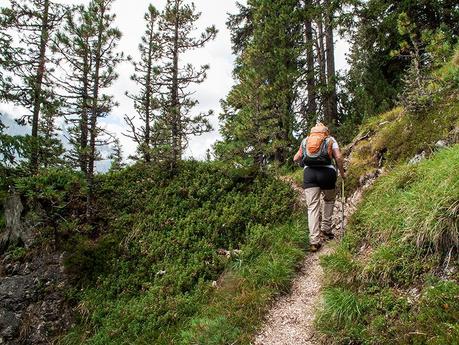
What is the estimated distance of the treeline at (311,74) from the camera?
38.8 feet

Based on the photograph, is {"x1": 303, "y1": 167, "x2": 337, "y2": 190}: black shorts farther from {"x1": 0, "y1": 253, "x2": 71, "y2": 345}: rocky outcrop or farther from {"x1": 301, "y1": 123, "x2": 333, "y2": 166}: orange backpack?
{"x1": 0, "y1": 253, "x2": 71, "y2": 345}: rocky outcrop

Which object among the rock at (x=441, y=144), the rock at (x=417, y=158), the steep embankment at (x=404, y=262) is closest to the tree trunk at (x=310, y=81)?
the rock at (x=417, y=158)

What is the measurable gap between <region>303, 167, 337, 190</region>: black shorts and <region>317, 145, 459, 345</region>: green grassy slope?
4.87ft

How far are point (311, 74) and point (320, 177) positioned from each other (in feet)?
30.0

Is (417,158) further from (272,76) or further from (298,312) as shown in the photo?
(272,76)

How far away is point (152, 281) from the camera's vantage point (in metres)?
7.93

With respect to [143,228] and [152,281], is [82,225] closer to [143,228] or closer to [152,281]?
[143,228]

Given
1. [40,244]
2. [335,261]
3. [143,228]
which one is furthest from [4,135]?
[335,261]

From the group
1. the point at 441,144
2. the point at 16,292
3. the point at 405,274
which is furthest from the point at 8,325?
the point at 441,144

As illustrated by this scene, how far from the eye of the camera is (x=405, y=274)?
14.9 ft

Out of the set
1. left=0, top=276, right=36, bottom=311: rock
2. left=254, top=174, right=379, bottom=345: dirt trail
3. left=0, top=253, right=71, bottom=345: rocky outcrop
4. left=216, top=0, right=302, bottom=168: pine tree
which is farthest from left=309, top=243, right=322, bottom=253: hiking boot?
left=0, top=276, right=36, bottom=311: rock

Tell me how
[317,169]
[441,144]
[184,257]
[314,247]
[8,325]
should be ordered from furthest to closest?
[184,257] < [8,325] < [317,169] < [314,247] < [441,144]

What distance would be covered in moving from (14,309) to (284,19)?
13.7m

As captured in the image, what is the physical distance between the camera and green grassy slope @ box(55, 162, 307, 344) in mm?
6277
